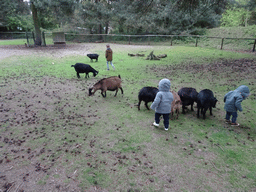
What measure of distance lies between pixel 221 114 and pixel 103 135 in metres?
4.32

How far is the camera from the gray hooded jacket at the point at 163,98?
4.78 metres

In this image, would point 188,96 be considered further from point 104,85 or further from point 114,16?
point 114,16

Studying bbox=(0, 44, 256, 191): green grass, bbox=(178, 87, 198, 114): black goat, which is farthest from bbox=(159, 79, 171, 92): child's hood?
bbox=(178, 87, 198, 114): black goat

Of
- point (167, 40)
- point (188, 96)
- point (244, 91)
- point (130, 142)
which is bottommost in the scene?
point (130, 142)

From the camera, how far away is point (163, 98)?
15.8 feet

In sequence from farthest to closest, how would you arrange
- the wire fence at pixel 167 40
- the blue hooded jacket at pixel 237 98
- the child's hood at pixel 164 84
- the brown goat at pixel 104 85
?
1. the wire fence at pixel 167 40
2. the brown goat at pixel 104 85
3. the blue hooded jacket at pixel 237 98
4. the child's hood at pixel 164 84

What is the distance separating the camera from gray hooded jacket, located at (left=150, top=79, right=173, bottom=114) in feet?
15.7

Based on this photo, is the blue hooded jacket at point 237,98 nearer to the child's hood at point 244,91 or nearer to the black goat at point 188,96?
the child's hood at point 244,91

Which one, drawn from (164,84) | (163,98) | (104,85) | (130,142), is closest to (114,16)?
(104,85)

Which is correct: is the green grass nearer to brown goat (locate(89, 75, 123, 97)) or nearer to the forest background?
brown goat (locate(89, 75, 123, 97))

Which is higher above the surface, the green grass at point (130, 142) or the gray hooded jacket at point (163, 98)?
the gray hooded jacket at point (163, 98)

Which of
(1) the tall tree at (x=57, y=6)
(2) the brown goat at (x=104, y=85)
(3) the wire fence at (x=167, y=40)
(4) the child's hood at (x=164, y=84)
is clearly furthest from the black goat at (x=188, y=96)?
(1) the tall tree at (x=57, y=6)

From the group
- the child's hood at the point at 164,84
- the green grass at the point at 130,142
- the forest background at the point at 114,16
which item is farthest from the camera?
the forest background at the point at 114,16

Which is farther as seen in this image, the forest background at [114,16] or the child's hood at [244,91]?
the forest background at [114,16]
